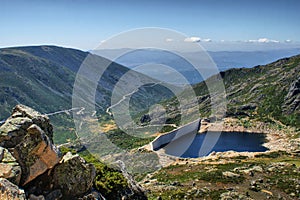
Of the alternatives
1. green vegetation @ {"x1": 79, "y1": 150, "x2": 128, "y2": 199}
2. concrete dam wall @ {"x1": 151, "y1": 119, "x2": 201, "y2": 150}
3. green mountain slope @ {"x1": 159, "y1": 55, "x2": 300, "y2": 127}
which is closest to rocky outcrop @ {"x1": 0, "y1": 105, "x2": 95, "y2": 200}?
green vegetation @ {"x1": 79, "y1": 150, "x2": 128, "y2": 199}

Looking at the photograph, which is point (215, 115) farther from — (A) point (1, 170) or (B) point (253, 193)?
(A) point (1, 170)

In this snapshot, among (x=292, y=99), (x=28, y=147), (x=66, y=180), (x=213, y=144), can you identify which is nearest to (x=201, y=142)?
(x=213, y=144)

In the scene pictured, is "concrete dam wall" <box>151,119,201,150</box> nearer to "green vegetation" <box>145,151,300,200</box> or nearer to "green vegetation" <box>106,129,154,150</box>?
"green vegetation" <box>106,129,154,150</box>

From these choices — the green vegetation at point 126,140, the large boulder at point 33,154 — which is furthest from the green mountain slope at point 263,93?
the large boulder at point 33,154

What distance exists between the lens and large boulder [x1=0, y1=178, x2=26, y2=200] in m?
12.2

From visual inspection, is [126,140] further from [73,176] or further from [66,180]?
[66,180]

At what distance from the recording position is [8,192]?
12.5 metres

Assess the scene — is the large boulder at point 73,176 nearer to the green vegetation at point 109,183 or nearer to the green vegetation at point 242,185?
the green vegetation at point 109,183

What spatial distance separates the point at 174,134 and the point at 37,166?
299 feet

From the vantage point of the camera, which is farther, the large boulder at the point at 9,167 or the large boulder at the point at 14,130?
the large boulder at the point at 14,130

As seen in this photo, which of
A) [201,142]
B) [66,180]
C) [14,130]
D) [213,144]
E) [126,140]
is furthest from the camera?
[126,140]

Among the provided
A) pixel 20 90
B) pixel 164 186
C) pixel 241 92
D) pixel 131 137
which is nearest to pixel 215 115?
pixel 241 92

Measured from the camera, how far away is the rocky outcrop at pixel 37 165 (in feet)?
50.3

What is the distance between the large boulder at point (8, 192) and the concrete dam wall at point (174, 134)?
8096 centimetres
